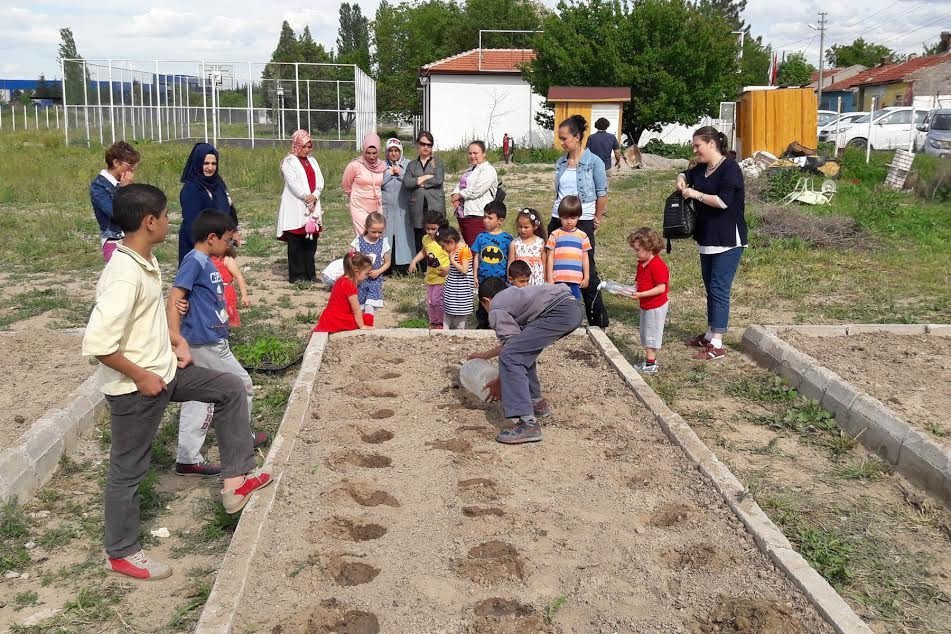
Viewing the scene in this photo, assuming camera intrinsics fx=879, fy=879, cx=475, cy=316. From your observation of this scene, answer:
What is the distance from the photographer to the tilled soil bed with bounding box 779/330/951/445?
5.54 metres

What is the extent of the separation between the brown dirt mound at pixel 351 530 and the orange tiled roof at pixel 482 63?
113 ft

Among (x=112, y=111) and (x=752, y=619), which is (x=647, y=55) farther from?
(x=752, y=619)

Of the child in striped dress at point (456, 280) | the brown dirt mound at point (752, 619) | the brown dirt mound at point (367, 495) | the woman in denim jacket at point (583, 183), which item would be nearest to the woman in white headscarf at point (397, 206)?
the child in striped dress at point (456, 280)

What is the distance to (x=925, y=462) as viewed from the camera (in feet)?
15.8

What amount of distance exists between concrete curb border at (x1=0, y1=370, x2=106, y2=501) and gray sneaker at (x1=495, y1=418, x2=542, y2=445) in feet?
7.24

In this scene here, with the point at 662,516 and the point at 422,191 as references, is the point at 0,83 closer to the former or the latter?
the point at 422,191

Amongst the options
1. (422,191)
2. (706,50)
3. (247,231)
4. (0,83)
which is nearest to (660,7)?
(706,50)

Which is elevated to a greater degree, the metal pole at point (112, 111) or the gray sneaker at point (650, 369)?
the metal pole at point (112, 111)

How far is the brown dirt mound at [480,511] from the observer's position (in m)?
4.16

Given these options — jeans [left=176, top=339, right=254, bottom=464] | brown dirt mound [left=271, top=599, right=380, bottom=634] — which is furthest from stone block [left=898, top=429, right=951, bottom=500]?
jeans [left=176, top=339, right=254, bottom=464]

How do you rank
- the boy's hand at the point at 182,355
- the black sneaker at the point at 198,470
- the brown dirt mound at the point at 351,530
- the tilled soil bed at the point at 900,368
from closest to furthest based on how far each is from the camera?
the brown dirt mound at the point at 351,530, the boy's hand at the point at 182,355, the black sneaker at the point at 198,470, the tilled soil bed at the point at 900,368

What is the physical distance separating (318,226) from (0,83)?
258 feet

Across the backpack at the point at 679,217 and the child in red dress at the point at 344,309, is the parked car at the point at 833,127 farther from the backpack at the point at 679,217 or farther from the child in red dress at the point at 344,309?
the child in red dress at the point at 344,309

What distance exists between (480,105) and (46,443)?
35757 mm
